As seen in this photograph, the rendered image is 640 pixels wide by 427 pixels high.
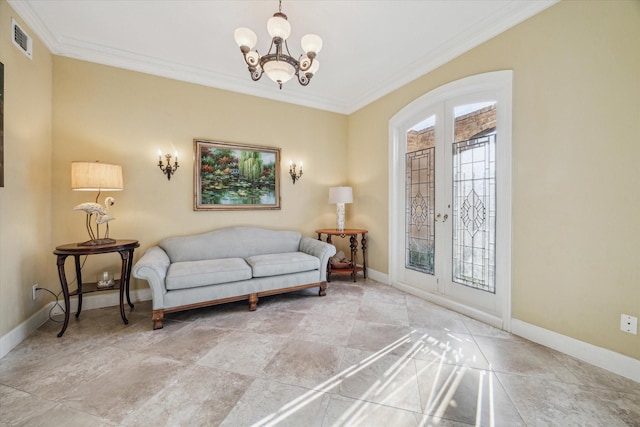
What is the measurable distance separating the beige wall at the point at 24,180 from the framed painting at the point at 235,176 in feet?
4.74

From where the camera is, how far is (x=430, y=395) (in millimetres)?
1633

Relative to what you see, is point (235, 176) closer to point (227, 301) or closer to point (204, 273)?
point (204, 273)

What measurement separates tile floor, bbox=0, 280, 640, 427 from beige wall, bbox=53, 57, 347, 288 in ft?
4.11

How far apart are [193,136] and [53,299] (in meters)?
2.40

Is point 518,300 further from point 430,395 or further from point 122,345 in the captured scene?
point 122,345

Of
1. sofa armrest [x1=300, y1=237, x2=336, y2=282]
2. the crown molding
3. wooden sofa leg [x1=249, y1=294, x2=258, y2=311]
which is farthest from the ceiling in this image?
wooden sofa leg [x1=249, y1=294, x2=258, y2=311]

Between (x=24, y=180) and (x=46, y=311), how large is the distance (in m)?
1.37

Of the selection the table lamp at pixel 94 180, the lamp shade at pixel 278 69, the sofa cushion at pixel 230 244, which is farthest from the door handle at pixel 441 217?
the table lamp at pixel 94 180

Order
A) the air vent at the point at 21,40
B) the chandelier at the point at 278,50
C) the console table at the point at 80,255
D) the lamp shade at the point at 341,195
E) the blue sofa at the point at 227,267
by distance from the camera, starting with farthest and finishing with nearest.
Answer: the lamp shade at the point at 341,195 → the blue sofa at the point at 227,267 → the console table at the point at 80,255 → the air vent at the point at 21,40 → the chandelier at the point at 278,50

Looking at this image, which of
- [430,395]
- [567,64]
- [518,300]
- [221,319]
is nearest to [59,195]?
[221,319]

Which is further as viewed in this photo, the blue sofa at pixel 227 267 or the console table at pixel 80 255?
the blue sofa at pixel 227 267

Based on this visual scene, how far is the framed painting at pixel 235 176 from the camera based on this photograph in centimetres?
356

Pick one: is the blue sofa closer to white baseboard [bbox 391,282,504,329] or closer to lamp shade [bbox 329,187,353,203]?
lamp shade [bbox 329,187,353,203]

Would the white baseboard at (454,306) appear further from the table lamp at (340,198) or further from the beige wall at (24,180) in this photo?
the beige wall at (24,180)
